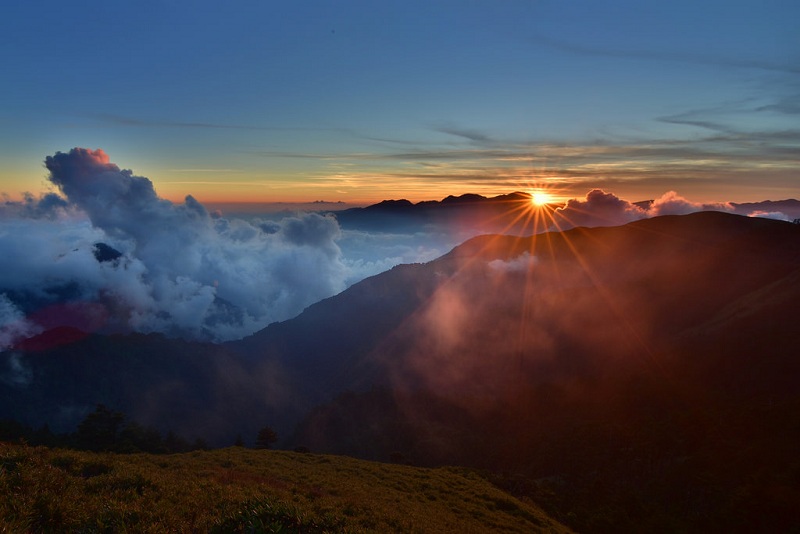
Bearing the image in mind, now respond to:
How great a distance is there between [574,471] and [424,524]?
362ft

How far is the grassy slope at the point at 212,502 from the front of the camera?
12781 millimetres

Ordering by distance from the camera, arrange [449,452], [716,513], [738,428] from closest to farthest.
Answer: [716,513], [738,428], [449,452]

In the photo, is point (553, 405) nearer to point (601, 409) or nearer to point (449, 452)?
point (601, 409)

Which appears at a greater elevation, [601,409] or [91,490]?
[91,490]

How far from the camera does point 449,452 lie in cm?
19050

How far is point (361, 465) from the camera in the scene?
144 feet

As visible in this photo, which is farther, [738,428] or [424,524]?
[738,428]

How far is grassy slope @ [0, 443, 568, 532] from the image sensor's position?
41.9 feet

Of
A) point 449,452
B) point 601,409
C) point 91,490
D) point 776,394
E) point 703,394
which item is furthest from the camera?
point 449,452

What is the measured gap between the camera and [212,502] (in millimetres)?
17031

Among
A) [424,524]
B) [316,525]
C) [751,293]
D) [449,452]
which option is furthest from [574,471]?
[751,293]

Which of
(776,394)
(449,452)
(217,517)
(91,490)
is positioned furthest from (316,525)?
(449,452)

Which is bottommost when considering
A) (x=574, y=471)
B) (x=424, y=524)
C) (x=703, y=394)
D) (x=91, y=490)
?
(x=574, y=471)

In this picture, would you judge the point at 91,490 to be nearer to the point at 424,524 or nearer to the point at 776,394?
the point at 424,524
